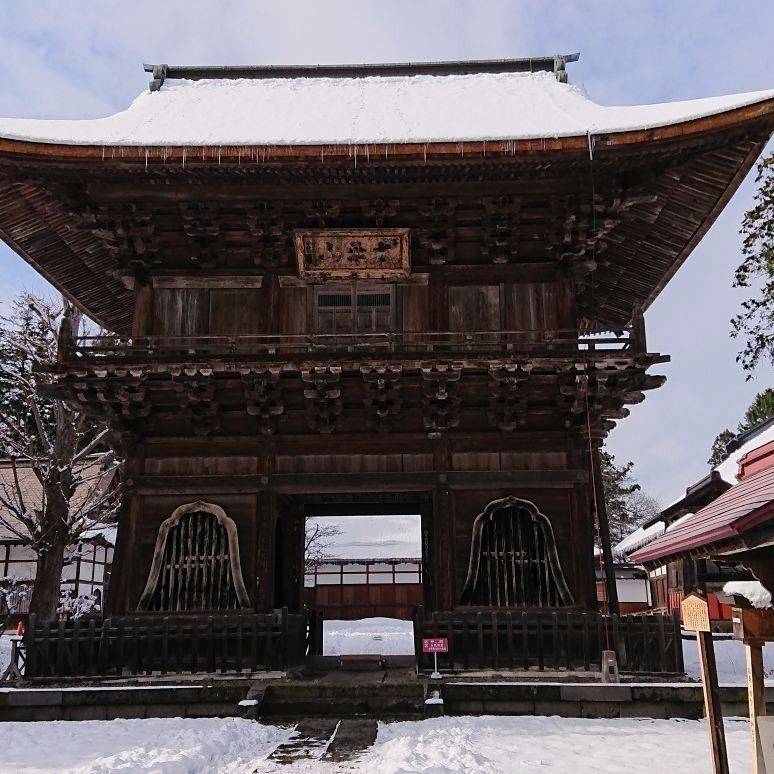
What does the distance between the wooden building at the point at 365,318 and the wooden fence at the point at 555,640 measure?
59 centimetres

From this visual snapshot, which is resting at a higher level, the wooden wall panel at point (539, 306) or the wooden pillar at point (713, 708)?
the wooden wall panel at point (539, 306)

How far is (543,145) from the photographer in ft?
35.7

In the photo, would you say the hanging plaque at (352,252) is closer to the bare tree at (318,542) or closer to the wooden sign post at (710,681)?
the wooden sign post at (710,681)

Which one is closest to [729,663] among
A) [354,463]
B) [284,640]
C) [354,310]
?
[354,463]

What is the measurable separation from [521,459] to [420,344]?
2.72 m

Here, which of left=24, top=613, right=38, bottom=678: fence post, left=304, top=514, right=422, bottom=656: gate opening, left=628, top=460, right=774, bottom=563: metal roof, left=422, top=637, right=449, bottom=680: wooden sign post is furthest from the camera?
left=304, top=514, right=422, bottom=656: gate opening

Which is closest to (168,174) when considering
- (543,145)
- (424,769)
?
(543,145)

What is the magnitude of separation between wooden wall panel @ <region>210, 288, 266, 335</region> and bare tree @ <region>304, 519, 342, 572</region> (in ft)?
72.8

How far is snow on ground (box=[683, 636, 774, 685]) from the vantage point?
40.3 feet

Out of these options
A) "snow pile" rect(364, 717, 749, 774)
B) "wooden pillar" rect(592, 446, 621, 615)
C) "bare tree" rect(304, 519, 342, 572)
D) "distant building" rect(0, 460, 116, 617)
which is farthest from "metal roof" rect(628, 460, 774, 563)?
"bare tree" rect(304, 519, 342, 572)

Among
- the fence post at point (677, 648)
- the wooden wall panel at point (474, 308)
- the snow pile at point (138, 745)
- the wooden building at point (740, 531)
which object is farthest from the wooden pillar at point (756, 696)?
the wooden wall panel at point (474, 308)

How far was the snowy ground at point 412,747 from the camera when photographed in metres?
7.39

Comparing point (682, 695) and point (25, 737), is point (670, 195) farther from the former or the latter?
point (25, 737)

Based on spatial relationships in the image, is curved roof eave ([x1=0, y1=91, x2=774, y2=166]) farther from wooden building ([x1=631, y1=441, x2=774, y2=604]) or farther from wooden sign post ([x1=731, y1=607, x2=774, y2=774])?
wooden sign post ([x1=731, y1=607, x2=774, y2=774])
